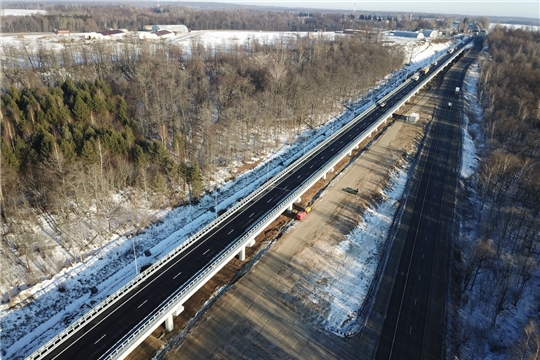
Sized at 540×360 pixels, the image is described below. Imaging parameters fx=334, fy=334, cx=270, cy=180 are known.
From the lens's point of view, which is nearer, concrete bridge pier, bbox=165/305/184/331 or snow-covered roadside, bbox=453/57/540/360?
concrete bridge pier, bbox=165/305/184/331

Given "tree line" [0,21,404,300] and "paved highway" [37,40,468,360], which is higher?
"tree line" [0,21,404,300]

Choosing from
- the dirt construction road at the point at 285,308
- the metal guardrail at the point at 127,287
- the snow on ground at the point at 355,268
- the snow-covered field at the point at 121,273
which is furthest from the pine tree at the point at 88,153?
the snow on ground at the point at 355,268

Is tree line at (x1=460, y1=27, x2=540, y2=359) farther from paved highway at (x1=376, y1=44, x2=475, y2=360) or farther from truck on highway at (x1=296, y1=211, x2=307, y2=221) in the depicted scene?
truck on highway at (x1=296, y1=211, x2=307, y2=221)

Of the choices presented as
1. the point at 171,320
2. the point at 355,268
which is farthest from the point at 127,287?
the point at 355,268

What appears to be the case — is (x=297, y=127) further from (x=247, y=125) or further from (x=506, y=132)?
(x=506, y=132)

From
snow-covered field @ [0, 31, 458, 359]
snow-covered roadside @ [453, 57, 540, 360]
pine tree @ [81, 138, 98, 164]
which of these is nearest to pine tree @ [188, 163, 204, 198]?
snow-covered field @ [0, 31, 458, 359]

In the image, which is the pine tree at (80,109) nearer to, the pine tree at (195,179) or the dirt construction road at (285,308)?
the pine tree at (195,179)
